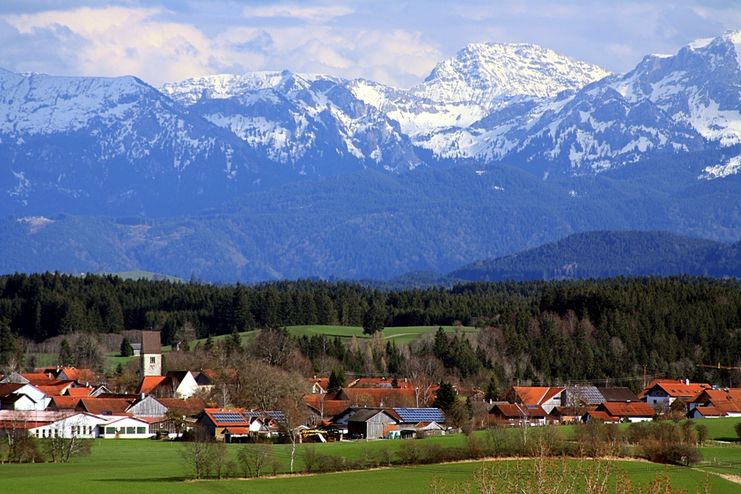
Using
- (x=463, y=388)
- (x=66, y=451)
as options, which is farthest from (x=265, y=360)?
(x=66, y=451)

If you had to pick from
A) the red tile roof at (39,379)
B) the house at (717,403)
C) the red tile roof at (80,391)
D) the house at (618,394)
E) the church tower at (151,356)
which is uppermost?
the church tower at (151,356)

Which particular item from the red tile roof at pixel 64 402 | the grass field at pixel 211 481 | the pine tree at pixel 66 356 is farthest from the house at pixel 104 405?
the pine tree at pixel 66 356

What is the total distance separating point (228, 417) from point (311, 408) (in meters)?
11.2

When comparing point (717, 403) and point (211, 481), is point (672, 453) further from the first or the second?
point (717, 403)

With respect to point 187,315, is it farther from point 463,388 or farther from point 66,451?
point 66,451

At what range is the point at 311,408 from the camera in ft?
332

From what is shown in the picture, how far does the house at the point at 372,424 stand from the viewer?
95.1m

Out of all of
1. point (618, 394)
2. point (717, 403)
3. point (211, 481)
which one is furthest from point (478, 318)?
point (211, 481)

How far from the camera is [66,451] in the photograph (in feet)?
250

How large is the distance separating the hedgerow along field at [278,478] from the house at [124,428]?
595 inches

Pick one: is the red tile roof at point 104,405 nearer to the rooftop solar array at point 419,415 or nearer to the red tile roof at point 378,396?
the red tile roof at point 378,396

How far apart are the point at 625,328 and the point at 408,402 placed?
35845 millimetres

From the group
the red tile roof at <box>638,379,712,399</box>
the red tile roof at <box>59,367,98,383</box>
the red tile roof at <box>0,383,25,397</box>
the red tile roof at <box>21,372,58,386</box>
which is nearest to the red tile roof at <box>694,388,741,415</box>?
the red tile roof at <box>638,379,712,399</box>

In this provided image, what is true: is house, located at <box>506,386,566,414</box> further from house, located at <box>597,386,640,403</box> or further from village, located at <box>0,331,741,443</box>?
house, located at <box>597,386,640,403</box>
